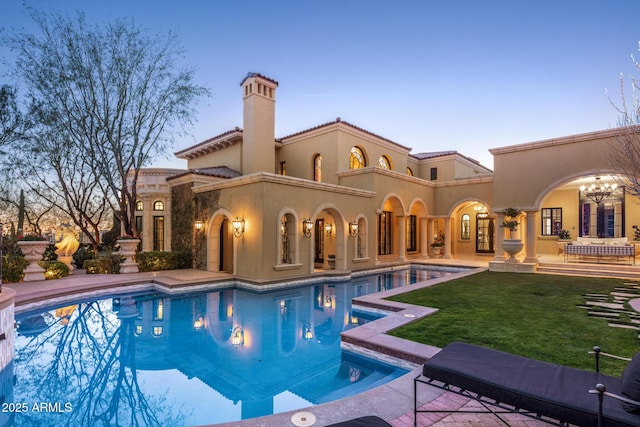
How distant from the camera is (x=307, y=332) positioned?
288 inches

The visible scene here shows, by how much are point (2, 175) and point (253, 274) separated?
15620 mm

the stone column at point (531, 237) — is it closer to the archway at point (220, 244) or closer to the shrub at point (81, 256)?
the archway at point (220, 244)

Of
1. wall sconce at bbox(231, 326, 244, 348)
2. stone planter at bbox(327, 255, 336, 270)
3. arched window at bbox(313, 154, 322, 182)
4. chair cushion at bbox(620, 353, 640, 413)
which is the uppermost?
arched window at bbox(313, 154, 322, 182)

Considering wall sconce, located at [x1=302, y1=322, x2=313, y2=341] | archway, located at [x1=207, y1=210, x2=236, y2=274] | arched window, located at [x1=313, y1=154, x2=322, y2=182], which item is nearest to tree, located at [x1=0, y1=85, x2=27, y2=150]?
archway, located at [x1=207, y1=210, x2=236, y2=274]

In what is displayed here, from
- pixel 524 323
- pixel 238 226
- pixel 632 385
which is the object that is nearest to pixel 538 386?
pixel 632 385

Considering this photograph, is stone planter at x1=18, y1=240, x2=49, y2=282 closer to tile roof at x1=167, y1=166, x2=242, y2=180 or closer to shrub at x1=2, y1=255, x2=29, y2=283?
shrub at x1=2, y1=255, x2=29, y2=283

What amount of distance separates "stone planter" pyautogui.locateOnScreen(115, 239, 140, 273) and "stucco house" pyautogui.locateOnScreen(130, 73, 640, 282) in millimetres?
2553

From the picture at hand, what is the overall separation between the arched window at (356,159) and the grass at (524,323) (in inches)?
402

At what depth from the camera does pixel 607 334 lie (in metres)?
5.66

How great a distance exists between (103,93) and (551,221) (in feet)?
88.1

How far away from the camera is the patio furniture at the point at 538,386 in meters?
2.38

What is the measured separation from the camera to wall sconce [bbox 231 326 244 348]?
6574mm

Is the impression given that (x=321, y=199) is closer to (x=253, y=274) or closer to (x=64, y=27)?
(x=253, y=274)

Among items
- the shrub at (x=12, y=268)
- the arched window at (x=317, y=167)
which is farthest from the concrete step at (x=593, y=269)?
the shrub at (x=12, y=268)
